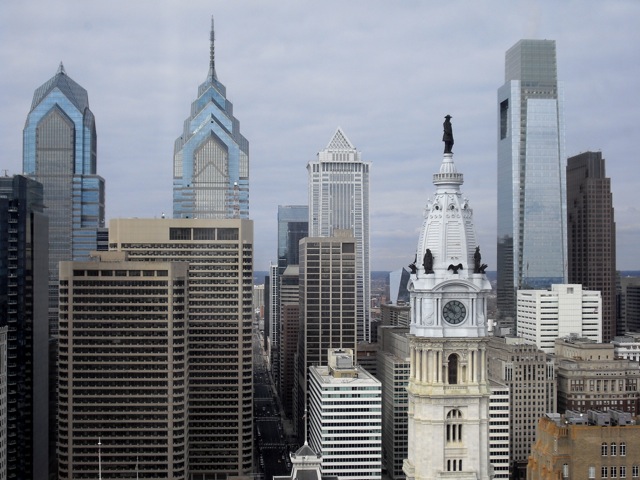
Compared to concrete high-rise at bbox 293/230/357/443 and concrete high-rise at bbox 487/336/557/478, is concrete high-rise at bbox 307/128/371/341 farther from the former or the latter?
concrete high-rise at bbox 487/336/557/478

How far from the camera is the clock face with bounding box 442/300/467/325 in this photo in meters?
32.7

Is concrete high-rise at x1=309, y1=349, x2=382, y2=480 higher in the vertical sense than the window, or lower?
lower

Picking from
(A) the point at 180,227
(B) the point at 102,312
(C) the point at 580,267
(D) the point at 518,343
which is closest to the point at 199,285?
(A) the point at 180,227

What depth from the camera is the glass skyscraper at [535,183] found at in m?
131

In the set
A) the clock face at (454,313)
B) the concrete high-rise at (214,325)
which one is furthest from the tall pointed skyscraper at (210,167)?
the clock face at (454,313)

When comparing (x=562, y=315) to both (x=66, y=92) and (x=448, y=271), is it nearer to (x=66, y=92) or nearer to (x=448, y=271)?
(x=66, y=92)

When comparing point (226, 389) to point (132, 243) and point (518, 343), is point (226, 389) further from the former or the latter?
point (518, 343)

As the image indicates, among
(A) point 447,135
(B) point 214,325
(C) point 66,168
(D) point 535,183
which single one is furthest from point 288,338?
(A) point 447,135

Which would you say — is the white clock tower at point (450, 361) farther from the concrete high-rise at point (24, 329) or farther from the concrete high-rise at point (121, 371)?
the concrete high-rise at point (24, 329)

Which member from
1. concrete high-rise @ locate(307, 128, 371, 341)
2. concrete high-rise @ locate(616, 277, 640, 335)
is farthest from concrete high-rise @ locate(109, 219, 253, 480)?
concrete high-rise @ locate(307, 128, 371, 341)

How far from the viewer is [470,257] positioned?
33062mm

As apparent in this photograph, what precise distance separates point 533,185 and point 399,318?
30.5 metres

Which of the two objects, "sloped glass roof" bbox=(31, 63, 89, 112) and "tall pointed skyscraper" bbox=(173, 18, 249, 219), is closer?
"sloped glass roof" bbox=(31, 63, 89, 112)

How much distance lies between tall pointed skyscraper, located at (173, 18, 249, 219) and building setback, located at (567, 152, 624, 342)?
194 ft
